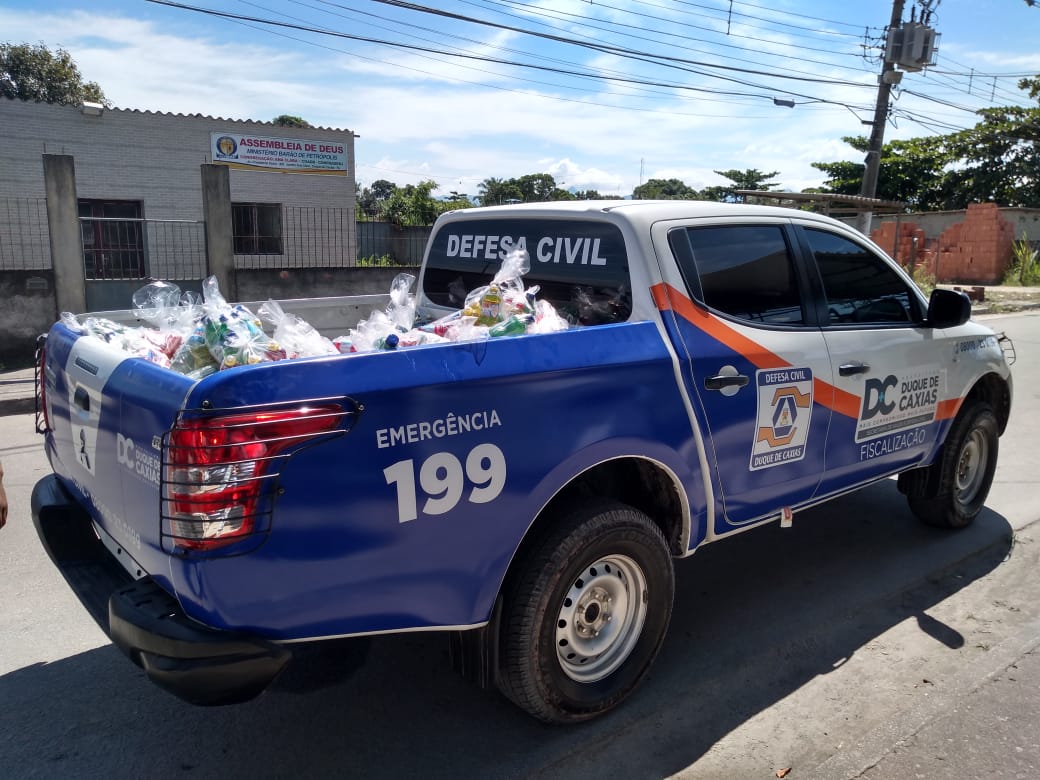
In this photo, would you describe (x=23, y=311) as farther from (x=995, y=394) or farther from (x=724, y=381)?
(x=995, y=394)

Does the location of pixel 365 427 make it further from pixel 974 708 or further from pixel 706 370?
pixel 974 708

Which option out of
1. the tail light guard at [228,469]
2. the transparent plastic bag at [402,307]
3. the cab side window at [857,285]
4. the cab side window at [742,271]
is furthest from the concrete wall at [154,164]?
the tail light guard at [228,469]

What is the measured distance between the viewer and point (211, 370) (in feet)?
9.12

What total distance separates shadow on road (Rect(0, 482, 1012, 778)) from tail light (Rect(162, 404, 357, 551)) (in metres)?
1.10

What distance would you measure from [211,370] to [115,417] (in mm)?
378

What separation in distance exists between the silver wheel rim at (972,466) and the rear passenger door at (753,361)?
171 cm

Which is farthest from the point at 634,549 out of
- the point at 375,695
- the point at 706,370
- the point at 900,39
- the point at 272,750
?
the point at 900,39

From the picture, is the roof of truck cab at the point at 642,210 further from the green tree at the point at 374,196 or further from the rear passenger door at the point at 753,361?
the green tree at the point at 374,196

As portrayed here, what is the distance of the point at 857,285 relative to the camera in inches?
158

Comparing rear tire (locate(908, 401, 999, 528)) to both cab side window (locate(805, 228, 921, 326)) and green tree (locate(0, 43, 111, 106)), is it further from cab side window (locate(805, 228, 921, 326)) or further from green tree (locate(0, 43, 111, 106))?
green tree (locate(0, 43, 111, 106))

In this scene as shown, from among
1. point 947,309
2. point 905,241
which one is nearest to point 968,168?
point 905,241

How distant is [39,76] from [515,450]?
4132cm

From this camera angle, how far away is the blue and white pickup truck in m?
2.14

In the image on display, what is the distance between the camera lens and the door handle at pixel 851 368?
12.1ft
